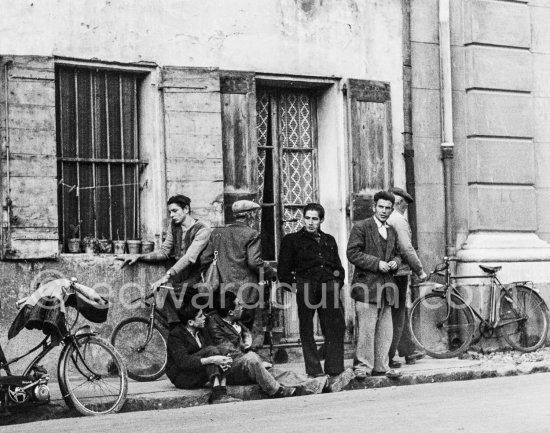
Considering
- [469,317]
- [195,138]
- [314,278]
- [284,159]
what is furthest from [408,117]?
[314,278]

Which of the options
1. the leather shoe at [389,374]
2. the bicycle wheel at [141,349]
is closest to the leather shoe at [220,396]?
the bicycle wheel at [141,349]

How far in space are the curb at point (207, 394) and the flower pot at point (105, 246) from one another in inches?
85.4

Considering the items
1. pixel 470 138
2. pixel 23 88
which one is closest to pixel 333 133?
pixel 470 138

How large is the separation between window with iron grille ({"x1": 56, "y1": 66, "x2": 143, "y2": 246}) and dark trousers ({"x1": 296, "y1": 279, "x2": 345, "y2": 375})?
2.13m

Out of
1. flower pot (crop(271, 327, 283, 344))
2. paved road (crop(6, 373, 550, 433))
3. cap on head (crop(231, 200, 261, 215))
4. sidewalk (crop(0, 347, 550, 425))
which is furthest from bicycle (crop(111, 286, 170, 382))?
flower pot (crop(271, 327, 283, 344))

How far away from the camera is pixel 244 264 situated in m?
11.5

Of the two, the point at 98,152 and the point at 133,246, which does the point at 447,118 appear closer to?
the point at 133,246

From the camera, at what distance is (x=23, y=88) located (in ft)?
37.5

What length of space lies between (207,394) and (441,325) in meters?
4.06

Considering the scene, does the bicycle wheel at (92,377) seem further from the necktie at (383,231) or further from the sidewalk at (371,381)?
the necktie at (383,231)

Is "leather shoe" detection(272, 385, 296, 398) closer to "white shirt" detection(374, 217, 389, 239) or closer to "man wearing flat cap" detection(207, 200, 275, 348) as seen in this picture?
"man wearing flat cap" detection(207, 200, 275, 348)

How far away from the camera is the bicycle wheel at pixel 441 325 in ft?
43.3

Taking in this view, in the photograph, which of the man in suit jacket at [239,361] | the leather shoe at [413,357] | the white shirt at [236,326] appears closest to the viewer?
the man in suit jacket at [239,361]

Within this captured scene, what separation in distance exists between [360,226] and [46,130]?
3.26 metres
